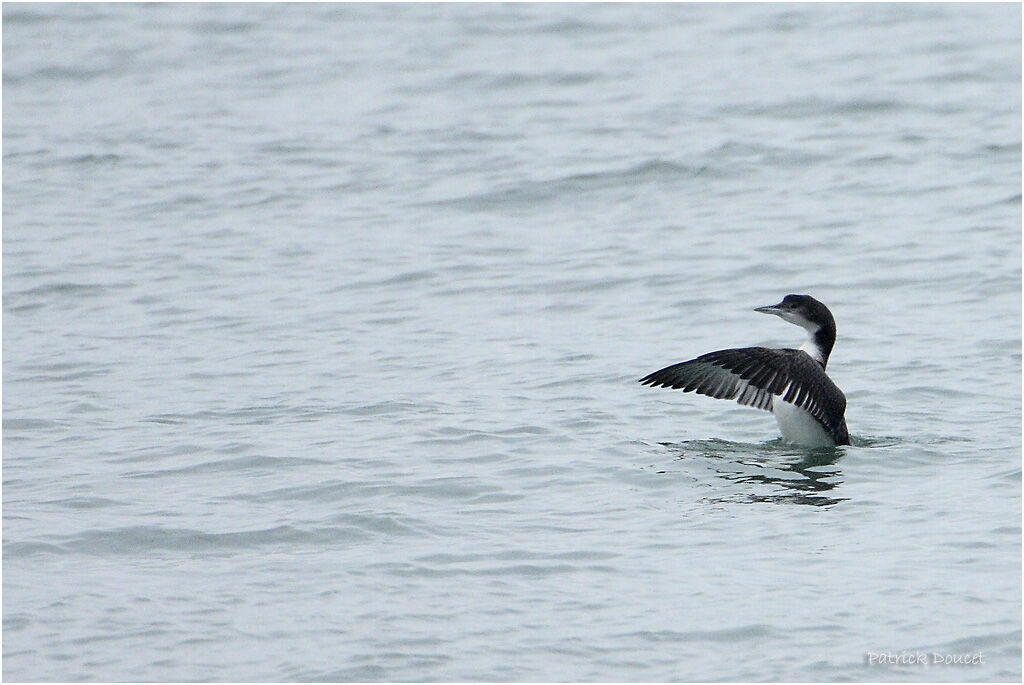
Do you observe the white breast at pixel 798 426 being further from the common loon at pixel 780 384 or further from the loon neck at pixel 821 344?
the loon neck at pixel 821 344

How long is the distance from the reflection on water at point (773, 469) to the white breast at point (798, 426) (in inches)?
1.9

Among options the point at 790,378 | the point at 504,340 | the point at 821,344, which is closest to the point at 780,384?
the point at 790,378

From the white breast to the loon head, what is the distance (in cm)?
46

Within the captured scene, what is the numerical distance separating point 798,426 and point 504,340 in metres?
2.84

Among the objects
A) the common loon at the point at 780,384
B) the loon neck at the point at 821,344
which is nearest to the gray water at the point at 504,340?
the common loon at the point at 780,384

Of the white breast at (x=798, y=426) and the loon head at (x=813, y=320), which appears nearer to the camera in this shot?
the white breast at (x=798, y=426)

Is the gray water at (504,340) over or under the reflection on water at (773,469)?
over

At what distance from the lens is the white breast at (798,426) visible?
348 inches

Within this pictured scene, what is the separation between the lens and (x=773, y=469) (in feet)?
27.9

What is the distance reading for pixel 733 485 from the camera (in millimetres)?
8070

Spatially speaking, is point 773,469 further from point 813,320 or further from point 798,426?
point 813,320

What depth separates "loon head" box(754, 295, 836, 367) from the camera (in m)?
9.34

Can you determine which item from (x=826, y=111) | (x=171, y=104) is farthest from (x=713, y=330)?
(x=171, y=104)

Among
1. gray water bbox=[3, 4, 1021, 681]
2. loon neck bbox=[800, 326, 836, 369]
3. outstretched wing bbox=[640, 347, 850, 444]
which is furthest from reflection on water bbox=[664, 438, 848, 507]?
loon neck bbox=[800, 326, 836, 369]
